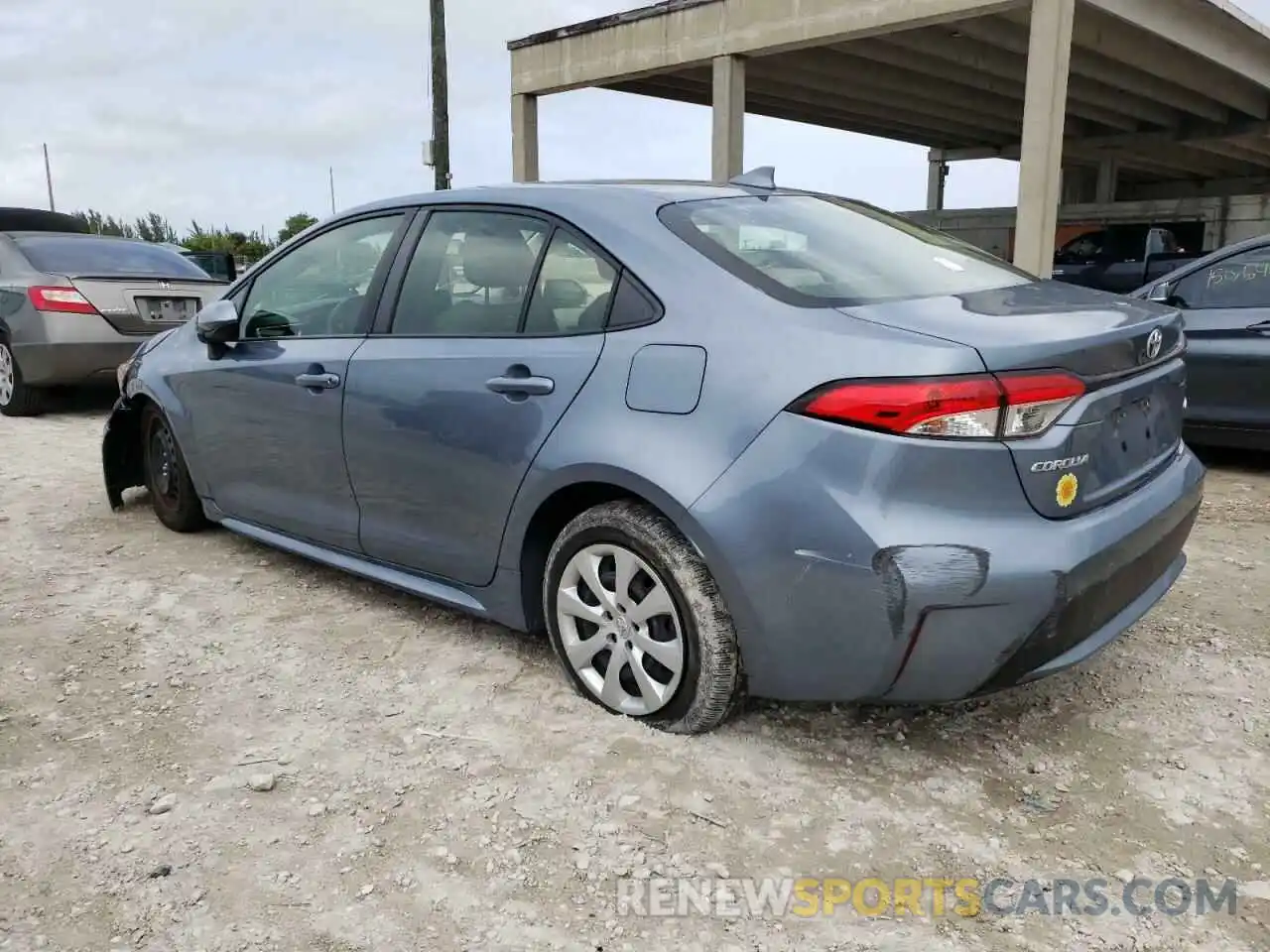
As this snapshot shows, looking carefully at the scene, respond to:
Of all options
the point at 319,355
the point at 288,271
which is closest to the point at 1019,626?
the point at 319,355

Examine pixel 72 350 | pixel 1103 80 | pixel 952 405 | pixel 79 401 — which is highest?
pixel 1103 80

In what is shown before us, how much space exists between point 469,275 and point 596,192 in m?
0.48

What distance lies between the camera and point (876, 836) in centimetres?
229

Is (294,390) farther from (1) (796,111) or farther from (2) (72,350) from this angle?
(1) (796,111)

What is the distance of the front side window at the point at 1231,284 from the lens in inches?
219

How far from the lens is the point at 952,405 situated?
218 cm

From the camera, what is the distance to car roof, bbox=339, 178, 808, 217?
2.96 meters

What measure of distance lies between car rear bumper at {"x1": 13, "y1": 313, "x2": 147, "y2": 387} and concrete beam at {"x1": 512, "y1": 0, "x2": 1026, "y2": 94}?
28.6 ft

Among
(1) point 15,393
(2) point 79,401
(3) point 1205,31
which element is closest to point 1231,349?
(1) point 15,393

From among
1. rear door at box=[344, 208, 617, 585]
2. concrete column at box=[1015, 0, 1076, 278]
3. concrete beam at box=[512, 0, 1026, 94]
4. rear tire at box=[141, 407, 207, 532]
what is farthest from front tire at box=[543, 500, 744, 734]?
concrete beam at box=[512, 0, 1026, 94]

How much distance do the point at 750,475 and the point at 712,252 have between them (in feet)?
2.18

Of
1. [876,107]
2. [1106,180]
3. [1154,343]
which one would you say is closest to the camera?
[1154,343]

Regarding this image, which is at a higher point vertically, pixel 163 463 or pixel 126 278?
pixel 126 278

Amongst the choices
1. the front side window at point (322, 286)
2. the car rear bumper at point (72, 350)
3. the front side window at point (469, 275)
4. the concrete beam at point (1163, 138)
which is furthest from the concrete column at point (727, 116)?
the concrete beam at point (1163, 138)
